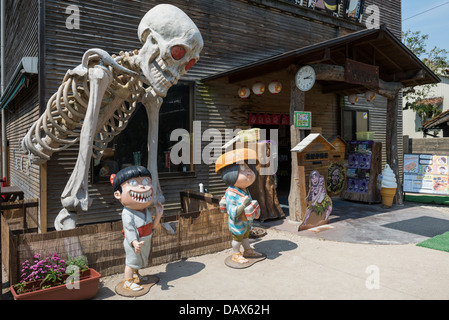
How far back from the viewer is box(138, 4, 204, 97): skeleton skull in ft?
14.1

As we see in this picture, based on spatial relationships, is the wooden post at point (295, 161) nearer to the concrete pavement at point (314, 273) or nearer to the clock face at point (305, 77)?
the clock face at point (305, 77)

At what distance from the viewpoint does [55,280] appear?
3688 mm

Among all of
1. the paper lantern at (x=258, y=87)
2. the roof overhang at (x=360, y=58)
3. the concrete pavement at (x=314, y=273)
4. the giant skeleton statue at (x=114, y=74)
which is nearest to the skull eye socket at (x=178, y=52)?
the giant skeleton statue at (x=114, y=74)

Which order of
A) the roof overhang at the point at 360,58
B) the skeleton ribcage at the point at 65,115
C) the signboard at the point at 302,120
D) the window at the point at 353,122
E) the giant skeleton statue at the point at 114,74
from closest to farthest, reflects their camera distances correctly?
the giant skeleton statue at the point at 114,74 → the skeleton ribcage at the point at 65,115 → the roof overhang at the point at 360,58 → the signboard at the point at 302,120 → the window at the point at 353,122

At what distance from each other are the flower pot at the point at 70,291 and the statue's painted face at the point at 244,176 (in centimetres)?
224

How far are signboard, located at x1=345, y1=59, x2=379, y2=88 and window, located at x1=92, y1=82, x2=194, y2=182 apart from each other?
157 inches

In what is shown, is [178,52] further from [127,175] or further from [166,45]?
[127,175]

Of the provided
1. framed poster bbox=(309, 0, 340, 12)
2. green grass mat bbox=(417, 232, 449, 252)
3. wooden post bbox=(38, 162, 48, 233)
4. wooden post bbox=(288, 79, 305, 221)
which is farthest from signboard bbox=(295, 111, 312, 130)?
framed poster bbox=(309, 0, 340, 12)

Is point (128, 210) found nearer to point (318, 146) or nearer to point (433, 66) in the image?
point (318, 146)

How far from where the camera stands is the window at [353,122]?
12109 millimetres

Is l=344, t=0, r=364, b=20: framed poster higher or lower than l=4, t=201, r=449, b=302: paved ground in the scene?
higher

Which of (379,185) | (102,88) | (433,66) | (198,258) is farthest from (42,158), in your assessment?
(433,66)

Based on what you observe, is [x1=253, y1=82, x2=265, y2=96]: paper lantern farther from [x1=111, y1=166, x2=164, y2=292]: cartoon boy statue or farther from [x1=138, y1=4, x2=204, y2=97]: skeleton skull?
[x1=111, y1=166, x2=164, y2=292]: cartoon boy statue

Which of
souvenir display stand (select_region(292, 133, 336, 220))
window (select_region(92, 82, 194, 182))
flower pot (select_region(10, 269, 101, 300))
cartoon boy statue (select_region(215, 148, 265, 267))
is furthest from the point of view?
window (select_region(92, 82, 194, 182))
